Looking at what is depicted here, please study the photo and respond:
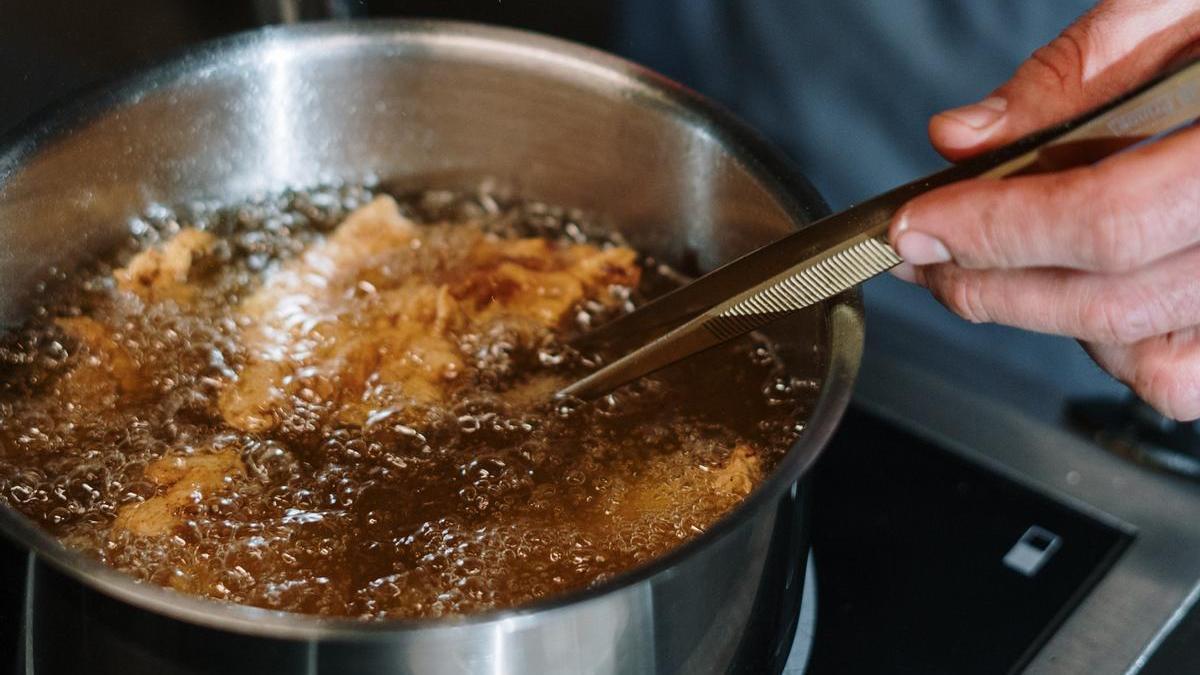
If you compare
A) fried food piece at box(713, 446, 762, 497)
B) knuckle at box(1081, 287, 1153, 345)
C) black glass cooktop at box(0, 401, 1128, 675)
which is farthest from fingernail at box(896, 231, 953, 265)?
black glass cooktop at box(0, 401, 1128, 675)

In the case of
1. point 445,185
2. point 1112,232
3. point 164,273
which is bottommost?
point 1112,232

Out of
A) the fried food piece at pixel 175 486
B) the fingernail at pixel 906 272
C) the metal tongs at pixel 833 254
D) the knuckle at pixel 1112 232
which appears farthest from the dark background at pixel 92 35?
the knuckle at pixel 1112 232

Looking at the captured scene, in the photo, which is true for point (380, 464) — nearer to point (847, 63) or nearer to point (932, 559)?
point (932, 559)

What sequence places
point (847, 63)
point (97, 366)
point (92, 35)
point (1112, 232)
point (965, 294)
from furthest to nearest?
point (847, 63) < point (92, 35) < point (97, 366) < point (965, 294) < point (1112, 232)

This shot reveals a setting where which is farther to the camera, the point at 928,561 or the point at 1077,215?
the point at 928,561

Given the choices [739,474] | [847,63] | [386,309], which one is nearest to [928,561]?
[739,474]

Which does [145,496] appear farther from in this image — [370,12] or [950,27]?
[950,27]

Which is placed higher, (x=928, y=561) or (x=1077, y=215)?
(x=1077, y=215)
